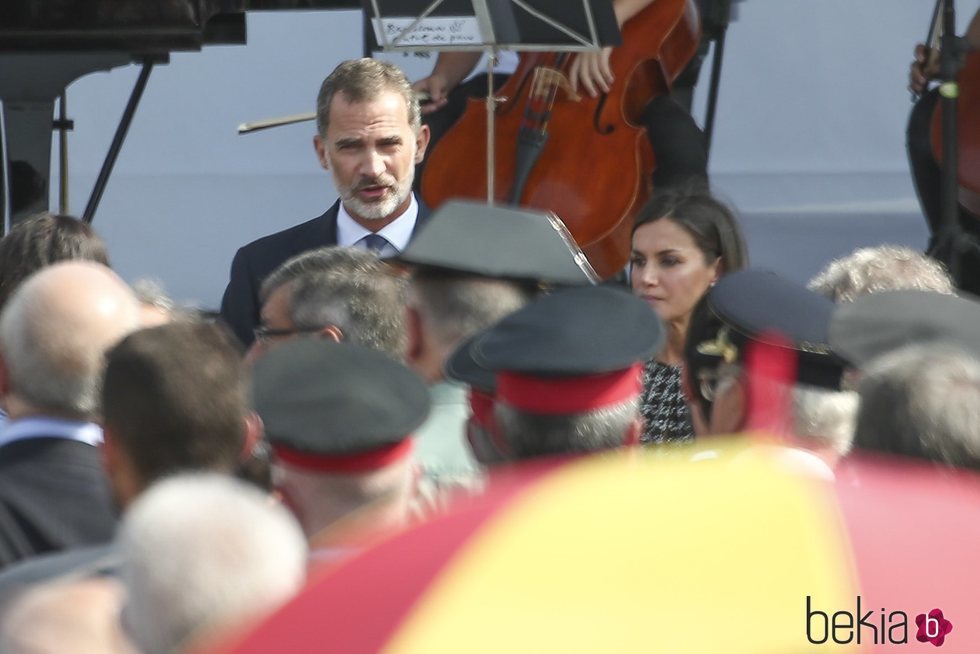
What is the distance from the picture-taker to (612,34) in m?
4.53

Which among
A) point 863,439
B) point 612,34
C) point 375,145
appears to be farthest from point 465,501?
point 612,34

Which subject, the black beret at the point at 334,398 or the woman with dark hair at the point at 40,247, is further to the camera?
the woman with dark hair at the point at 40,247

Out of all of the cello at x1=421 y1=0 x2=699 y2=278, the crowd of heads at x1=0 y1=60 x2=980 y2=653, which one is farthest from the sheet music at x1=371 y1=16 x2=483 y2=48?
the crowd of heads at x1=0 y1=60 x2=980 y2=653

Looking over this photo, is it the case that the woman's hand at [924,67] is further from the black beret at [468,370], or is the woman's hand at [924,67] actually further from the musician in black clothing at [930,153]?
the black beret at [468,370]

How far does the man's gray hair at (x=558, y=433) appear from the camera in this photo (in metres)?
1.86

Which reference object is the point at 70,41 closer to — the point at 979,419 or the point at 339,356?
the point at 339,356

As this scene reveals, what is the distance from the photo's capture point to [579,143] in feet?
16.6

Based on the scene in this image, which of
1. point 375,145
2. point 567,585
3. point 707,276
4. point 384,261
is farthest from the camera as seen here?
point 375,145

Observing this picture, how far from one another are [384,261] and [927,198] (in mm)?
3198

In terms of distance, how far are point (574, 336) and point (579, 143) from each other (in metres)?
3.19

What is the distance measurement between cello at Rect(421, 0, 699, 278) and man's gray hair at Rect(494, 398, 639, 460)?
3140 mm

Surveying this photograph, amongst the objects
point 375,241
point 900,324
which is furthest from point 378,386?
point 375,241

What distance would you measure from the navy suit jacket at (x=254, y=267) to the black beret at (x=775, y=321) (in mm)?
1416

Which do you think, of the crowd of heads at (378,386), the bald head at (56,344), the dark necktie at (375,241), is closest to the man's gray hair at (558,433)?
the crowd of heads at (378,386)
